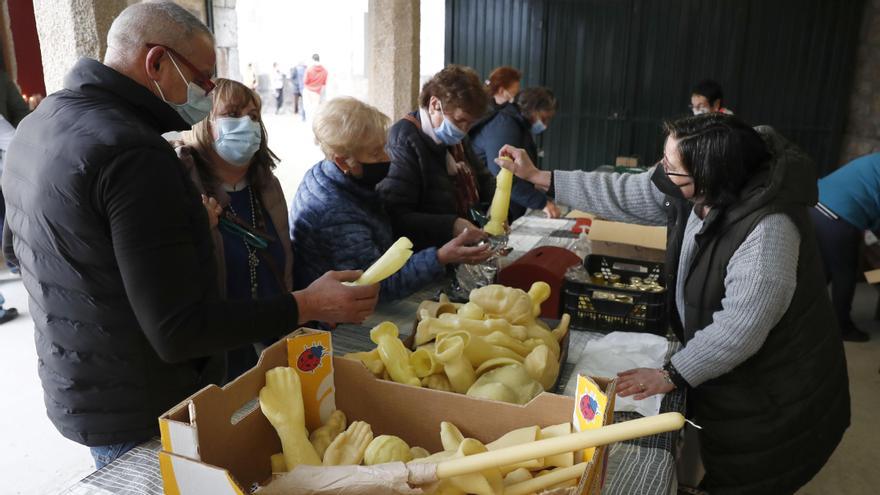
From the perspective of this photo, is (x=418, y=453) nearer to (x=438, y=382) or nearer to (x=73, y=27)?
(x=438, y=382)

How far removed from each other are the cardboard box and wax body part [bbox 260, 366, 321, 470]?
7.41 feet

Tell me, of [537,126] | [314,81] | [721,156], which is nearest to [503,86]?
[537,126]

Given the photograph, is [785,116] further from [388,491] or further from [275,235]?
[388,491]

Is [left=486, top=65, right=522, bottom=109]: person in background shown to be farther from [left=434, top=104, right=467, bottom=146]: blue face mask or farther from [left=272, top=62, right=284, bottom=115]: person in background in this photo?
[left=272, top=62, right=284, bottom=115]: person in background

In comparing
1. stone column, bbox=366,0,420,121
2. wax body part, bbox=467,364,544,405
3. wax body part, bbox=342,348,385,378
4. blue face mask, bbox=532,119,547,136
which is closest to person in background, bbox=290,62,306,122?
stone column, bbox=366,0,420,121

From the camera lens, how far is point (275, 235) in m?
2.00

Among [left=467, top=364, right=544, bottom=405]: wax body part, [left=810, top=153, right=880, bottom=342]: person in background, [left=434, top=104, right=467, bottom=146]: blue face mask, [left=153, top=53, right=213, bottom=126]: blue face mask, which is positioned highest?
[left=153, top=53, right=213, bottom=126]: blue face mask

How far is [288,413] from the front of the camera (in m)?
1.13

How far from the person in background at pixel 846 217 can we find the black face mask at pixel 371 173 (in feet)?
10.7

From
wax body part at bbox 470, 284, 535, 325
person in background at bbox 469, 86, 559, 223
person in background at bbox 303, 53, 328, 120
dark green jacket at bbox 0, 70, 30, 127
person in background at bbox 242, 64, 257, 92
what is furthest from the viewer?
person in background at bbox 303, 53, 328, 120

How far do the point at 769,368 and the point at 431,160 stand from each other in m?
1.54

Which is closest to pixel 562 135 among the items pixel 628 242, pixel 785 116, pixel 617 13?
pixel 617 13

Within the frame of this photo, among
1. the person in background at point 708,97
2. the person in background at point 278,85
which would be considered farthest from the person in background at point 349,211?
the person in background at point 278,85

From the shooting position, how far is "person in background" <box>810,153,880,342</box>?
155 inches
